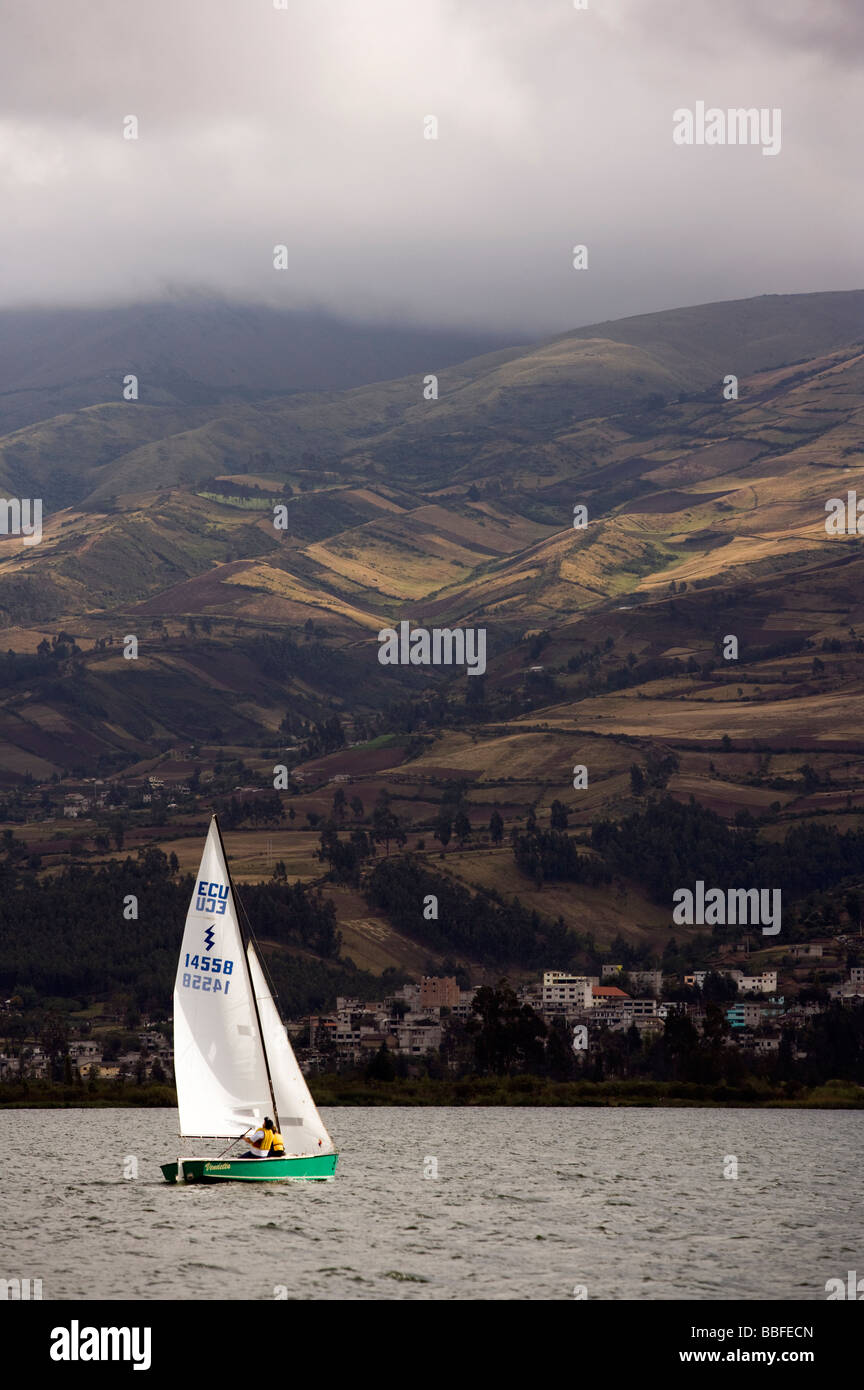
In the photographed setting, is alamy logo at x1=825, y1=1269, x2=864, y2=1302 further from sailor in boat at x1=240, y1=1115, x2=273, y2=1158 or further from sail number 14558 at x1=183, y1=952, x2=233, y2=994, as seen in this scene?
sail number 14558 at x1=183, y1=952, x2=233, y2=994

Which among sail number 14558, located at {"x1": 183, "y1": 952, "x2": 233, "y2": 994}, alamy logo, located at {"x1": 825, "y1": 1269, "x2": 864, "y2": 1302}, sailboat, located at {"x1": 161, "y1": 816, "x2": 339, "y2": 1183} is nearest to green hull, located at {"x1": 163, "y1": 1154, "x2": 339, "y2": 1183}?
sailboat, located at {"x1": 161, "y1": 816, "x2": 339, "y2": 1183}

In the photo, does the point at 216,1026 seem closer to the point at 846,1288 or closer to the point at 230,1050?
the point at 230,1050

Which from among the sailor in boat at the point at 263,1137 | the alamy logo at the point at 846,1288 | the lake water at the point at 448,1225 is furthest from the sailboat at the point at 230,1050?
the alamy logo at the point at 846,1288

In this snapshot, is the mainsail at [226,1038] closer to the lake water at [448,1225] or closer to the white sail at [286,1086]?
the white sail at [286,1086]
